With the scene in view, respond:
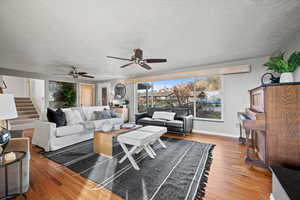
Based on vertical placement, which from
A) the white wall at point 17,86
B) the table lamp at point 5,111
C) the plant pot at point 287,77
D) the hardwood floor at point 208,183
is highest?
the white wall at point 17,86

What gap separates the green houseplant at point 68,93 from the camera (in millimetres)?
6355

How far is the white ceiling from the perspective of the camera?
1.55 meters

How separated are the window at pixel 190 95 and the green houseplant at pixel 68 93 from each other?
390 centimetres

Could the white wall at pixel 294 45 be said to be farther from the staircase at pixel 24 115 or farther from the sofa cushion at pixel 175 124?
the staircase at pixel 24 115

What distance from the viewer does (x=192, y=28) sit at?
2.05 m

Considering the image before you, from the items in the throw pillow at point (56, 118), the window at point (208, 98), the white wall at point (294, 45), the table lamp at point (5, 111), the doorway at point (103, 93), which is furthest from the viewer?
the doorway at point (103, 93)

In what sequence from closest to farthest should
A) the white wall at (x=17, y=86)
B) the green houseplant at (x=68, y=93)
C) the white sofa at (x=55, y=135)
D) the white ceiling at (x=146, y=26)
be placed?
the white ceiling at (x=146, y=26), the white sofa at (x=55, y=135), the white wall at (x=17, y=86), the green houseplant at (x=68, y=93)

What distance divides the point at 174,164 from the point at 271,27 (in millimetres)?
2856

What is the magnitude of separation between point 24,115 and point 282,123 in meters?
8.49

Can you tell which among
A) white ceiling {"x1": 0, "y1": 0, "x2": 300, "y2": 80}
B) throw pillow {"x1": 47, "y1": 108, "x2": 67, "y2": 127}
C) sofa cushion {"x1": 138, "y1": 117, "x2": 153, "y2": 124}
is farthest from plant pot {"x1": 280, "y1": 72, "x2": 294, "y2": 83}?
A: throw pillow {"x1": 47, "y1": 108, "x2": 67, "y2": 127}

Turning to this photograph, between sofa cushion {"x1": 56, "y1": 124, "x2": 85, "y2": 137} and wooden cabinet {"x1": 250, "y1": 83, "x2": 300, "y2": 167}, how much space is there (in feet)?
12.4

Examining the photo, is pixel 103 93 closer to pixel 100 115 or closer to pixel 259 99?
pixel 100 115

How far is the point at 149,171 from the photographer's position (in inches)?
74.9

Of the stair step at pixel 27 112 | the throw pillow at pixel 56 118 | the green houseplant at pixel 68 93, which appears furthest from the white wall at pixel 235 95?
the stair step at pixel 27 112
